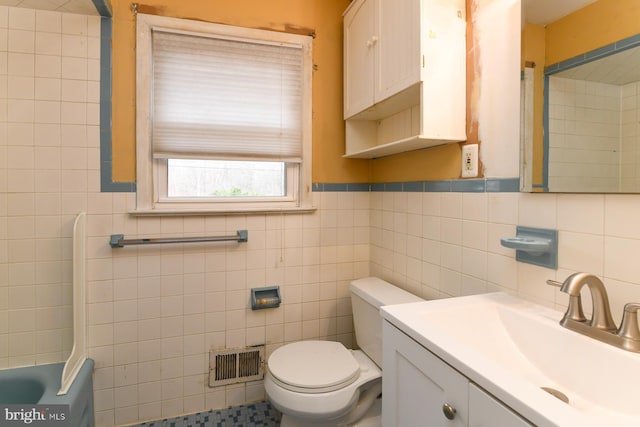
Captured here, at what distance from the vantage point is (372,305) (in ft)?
5.27

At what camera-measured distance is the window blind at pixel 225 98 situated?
171 cm

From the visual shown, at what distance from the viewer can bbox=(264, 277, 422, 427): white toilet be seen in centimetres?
136

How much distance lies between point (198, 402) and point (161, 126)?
1491mm

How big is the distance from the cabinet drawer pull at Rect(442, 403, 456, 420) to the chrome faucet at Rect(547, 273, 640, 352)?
0.39 meters

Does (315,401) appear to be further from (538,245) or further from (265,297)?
(538,245)

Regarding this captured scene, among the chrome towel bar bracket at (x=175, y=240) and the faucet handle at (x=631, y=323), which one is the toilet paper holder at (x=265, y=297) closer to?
the chrome towel bar bracket at (x=175, y=240)

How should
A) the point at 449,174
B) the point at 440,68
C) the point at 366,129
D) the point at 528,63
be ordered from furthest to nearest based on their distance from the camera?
the point at 366,129 → the point at 449,174 → the point at 440,68 → the point at 528,63

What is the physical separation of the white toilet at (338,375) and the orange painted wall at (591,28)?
3.59ft

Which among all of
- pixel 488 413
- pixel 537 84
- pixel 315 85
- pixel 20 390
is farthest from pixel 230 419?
pixel 537 84

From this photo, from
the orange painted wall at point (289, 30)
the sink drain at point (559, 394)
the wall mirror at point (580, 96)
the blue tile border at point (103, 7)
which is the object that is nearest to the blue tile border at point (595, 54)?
the wall mirror at point (580, 96)

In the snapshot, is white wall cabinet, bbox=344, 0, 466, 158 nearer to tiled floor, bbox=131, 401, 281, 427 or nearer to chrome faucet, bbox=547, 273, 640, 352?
chrome faucet, bbox=547, 273, 640, 352

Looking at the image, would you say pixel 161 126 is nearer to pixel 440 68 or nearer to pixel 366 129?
pixel 366 129

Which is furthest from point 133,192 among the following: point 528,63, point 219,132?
point 528,63

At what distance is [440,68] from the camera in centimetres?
128
